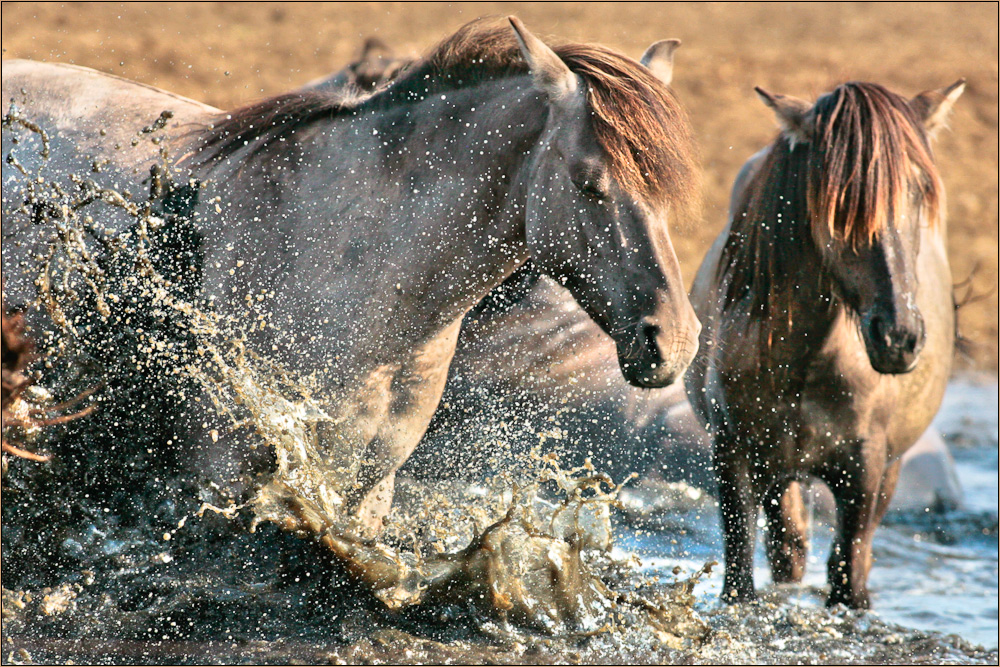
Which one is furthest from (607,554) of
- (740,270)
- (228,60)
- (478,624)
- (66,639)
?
(228,60)

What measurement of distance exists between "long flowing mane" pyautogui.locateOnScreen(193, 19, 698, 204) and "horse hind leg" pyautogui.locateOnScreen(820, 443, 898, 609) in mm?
1289

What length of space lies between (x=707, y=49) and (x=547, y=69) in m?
10.8

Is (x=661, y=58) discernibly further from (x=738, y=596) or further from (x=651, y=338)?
(x=738, y=596)

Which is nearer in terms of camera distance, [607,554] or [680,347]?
[680,347]

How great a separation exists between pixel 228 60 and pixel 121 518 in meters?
8.53

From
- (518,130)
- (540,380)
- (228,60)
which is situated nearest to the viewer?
(518,130)

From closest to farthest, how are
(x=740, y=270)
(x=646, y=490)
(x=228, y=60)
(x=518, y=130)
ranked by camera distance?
1. (x=518, y=130)
2. (x=740, y=270)
3. (x=646, y=490)
4. (x=228, y=60)

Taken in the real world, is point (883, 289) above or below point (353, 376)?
above

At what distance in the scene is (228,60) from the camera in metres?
10.7

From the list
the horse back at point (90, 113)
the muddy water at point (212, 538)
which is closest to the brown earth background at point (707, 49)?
the horse back at point (90, 113)

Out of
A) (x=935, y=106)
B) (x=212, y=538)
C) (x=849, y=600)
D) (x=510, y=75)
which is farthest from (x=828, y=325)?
(x=212, y=538)

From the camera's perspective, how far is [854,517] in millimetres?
3533

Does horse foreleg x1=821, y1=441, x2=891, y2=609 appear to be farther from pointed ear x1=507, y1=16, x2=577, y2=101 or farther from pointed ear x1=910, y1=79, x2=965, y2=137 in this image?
pointed ear x1=507, y1=16, x2=577, y2=101

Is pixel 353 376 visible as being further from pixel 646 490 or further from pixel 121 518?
pixel 646 490
